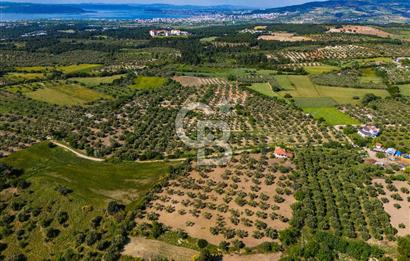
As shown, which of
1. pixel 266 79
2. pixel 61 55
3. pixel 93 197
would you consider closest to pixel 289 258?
pixel 93 197

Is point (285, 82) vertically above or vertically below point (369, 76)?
below

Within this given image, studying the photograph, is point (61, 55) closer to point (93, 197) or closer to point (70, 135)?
point (70, 135)

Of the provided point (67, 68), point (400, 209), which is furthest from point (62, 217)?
point (67, 68)

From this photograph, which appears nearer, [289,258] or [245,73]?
[289,258]

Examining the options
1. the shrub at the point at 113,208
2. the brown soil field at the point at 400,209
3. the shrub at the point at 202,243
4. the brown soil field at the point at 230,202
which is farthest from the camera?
the shrub at the point at 113,208

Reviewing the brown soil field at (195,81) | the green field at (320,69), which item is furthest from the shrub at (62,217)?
the green field at (320,69)

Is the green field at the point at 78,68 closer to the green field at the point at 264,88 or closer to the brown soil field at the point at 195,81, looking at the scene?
the brown soil field at the point at 195,81

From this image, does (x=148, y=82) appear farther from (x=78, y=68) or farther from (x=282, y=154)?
(x=282, y=154)
